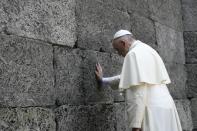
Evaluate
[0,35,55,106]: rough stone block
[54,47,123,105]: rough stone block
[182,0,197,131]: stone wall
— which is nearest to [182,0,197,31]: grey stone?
[182,0,197,131]: stone wall

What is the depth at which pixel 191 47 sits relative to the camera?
8.16m

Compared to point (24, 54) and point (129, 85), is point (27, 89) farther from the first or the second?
point (129, 85)

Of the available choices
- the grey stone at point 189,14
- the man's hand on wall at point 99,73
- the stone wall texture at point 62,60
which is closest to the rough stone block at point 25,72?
the stone wall texture at point 62,60

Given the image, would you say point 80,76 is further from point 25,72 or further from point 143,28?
point 143,28

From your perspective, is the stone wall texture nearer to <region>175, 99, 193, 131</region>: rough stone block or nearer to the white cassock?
the white cassock

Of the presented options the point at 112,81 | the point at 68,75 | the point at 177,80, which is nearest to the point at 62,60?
the point at 68,75

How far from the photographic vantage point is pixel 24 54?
393cm

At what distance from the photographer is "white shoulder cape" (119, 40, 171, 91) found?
4.14 metres

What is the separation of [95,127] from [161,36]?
2.86 metres

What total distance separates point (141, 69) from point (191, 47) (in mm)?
4227

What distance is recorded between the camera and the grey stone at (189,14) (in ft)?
26.9

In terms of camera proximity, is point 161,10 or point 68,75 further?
point 161,10

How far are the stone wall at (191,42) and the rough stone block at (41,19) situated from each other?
3913mm

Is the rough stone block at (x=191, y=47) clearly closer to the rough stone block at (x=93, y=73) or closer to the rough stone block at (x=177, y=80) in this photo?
the rough stone block at (x=177, y=80)
